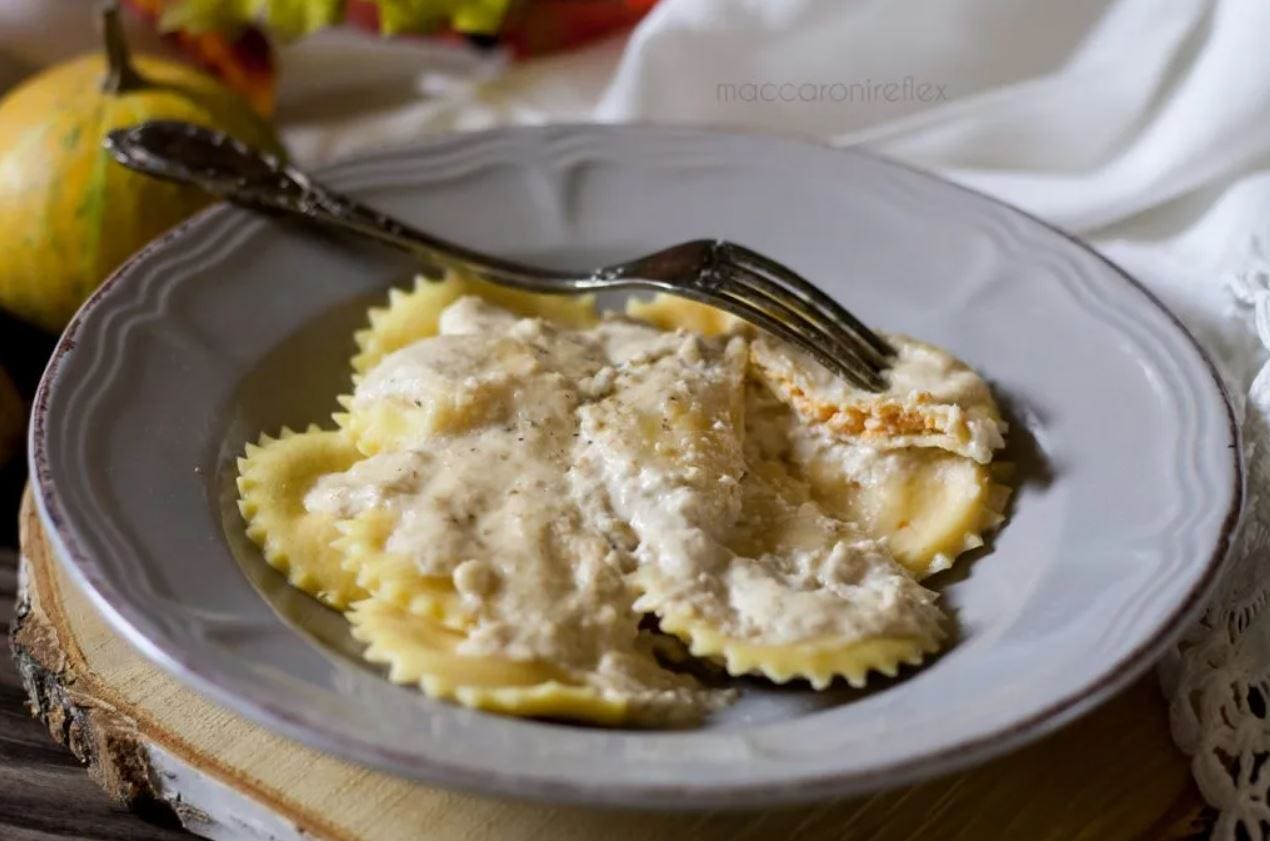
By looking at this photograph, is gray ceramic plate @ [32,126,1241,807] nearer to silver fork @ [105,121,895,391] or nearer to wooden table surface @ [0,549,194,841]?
silver fork @ [105,121,895,391]

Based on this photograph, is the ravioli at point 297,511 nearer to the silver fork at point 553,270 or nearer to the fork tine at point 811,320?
the silver fork at point 553,270

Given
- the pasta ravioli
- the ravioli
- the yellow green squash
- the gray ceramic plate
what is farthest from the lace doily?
the yellow green squash

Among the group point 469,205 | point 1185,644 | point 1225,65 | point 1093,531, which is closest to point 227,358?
point 469,205

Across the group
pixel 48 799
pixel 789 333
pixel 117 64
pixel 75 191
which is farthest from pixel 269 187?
pixel 48 799

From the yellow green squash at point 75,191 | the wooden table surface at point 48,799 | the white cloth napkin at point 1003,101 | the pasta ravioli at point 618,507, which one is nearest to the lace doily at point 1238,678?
the white cloth napkin at point 1003,101

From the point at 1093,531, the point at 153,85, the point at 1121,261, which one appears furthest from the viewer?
the point at 153,85

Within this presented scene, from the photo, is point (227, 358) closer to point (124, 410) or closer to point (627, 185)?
point (124, 410)

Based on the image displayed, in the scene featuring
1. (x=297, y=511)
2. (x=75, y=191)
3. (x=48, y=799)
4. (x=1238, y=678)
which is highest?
(x=75, y=191)

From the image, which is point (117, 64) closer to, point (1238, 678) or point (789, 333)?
point (789, 333)
